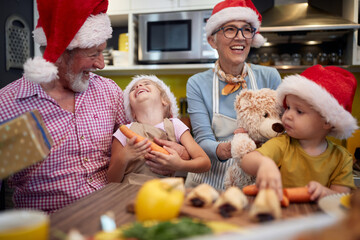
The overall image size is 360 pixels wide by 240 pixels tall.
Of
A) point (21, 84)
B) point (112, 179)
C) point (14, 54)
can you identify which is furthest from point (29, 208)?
point (14, 54)

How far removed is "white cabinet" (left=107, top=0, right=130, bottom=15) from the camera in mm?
2832

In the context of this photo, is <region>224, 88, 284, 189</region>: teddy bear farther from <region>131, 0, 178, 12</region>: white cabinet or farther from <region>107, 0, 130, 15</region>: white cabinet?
<region>107, 0, 130, 15</region>: white cabinet

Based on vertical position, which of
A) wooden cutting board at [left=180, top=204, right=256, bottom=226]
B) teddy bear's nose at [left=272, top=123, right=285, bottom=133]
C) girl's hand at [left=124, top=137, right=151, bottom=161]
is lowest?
wooden cutting board at [left=180, top=204, right=256, bottom=226]

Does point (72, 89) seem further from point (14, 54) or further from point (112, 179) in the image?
point (14, 54)

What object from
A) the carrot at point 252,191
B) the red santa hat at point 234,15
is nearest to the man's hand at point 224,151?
the carrot at point 252,191

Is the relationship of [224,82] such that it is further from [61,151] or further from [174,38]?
[174,38]

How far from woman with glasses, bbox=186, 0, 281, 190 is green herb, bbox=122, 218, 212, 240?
0.98 meters

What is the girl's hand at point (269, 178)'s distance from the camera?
884 mm

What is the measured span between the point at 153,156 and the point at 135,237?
70 centimetres

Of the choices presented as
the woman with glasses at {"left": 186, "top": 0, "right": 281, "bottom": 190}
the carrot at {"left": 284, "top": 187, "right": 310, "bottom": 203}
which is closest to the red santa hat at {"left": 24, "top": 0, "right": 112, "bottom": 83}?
the woman with glasses at {"left": 186, "top": 0, "right": 281, "bottom": 190}

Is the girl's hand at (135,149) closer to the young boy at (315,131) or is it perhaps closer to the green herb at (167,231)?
the young boy at (315,131)

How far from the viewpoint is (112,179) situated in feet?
4.55

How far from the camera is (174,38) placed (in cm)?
278

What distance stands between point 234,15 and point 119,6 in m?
1.49
